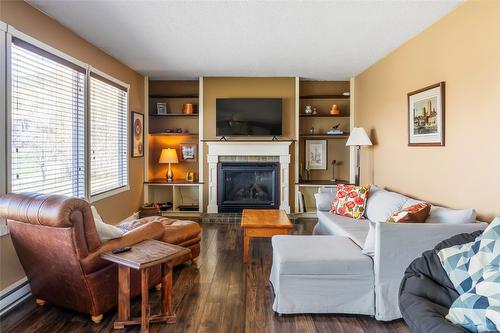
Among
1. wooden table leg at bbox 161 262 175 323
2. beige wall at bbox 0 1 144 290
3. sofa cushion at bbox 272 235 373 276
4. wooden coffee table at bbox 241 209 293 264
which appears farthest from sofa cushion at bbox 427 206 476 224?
beige wall at bbox 0 1 144 290

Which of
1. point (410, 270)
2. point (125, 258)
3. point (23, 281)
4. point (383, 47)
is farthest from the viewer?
point (383, 47)

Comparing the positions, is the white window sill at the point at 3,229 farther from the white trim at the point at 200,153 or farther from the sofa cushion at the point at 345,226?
the white trim at the point at 200,153

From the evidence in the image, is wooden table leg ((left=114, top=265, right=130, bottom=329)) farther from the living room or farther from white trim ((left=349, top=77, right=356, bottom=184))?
white trim ((left=349, top=77, right=356, bottom=184))

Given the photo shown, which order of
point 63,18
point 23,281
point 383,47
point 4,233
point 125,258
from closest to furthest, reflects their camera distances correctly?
point 125,258, point 4,233, point 23,281, point 63,18, point 383,47

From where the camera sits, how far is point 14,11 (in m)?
2.79

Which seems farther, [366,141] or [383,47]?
[366,141]

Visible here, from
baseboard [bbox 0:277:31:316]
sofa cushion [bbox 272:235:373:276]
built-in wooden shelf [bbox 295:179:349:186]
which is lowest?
baseboard [bbox 0:277:31:316]

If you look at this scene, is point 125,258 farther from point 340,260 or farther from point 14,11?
point 14,11

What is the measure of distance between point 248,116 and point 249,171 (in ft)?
3.14

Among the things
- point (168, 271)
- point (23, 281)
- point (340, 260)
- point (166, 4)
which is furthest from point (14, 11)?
point (340, 260)

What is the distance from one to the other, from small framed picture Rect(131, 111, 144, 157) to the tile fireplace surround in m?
1.14

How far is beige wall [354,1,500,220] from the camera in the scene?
8.57ft

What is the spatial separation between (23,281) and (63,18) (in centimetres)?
246

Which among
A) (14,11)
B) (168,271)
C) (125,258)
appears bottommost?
(168,271)
